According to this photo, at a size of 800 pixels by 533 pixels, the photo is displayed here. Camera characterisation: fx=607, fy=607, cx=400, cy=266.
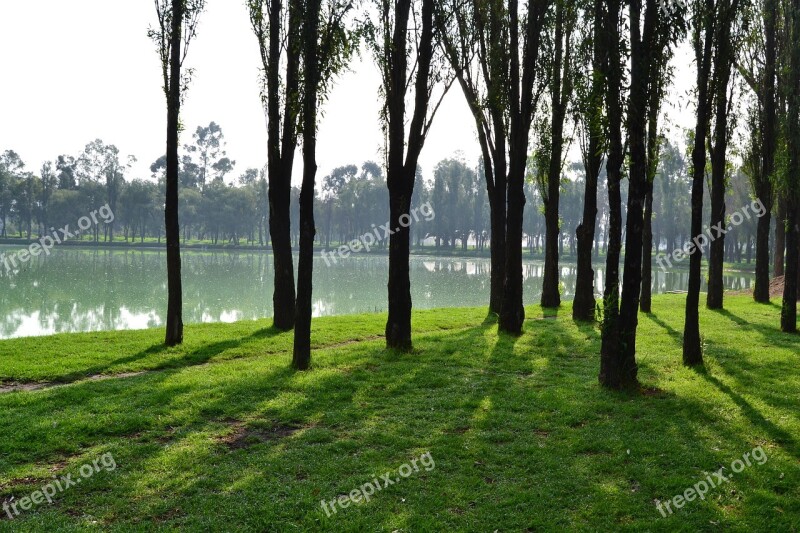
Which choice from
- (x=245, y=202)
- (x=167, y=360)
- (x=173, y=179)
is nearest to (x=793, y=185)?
(x=173, y=179)

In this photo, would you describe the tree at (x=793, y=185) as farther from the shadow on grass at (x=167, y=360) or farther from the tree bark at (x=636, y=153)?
the shadow on grass at (x=167, y=360)

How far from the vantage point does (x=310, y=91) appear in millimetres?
10273

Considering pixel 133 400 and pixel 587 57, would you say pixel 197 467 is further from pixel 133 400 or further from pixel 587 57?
pixel 587 57

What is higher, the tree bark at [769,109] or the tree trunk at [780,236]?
the tree bark at [769,109]

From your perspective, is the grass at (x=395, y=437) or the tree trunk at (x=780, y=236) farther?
the tree trunk at (x=780, y=236)

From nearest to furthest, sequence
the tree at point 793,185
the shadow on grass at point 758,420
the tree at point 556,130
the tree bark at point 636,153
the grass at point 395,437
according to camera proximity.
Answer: the grass at point 395,437 → the shadow on grass at point 758,420 → the tree bark at point 636,153 → the tree at point 793,185 → the tree at point 556,130

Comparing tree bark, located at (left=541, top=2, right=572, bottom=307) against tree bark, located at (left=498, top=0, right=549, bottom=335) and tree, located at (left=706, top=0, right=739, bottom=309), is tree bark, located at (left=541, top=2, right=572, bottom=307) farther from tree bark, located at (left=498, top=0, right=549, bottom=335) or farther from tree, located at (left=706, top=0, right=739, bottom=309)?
tree, located at (left=706, top=0, right=739, bottom=309)

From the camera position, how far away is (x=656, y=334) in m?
15.0

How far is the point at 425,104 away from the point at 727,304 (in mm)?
15881

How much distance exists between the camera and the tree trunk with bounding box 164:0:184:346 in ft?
39.7

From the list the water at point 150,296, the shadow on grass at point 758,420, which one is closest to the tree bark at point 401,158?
the shadow on grass at point 758,420

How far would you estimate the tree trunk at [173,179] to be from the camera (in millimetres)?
12094

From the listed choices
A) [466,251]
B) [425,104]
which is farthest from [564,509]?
[466,251]

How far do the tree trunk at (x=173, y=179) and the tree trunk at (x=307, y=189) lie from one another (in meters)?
3.13
